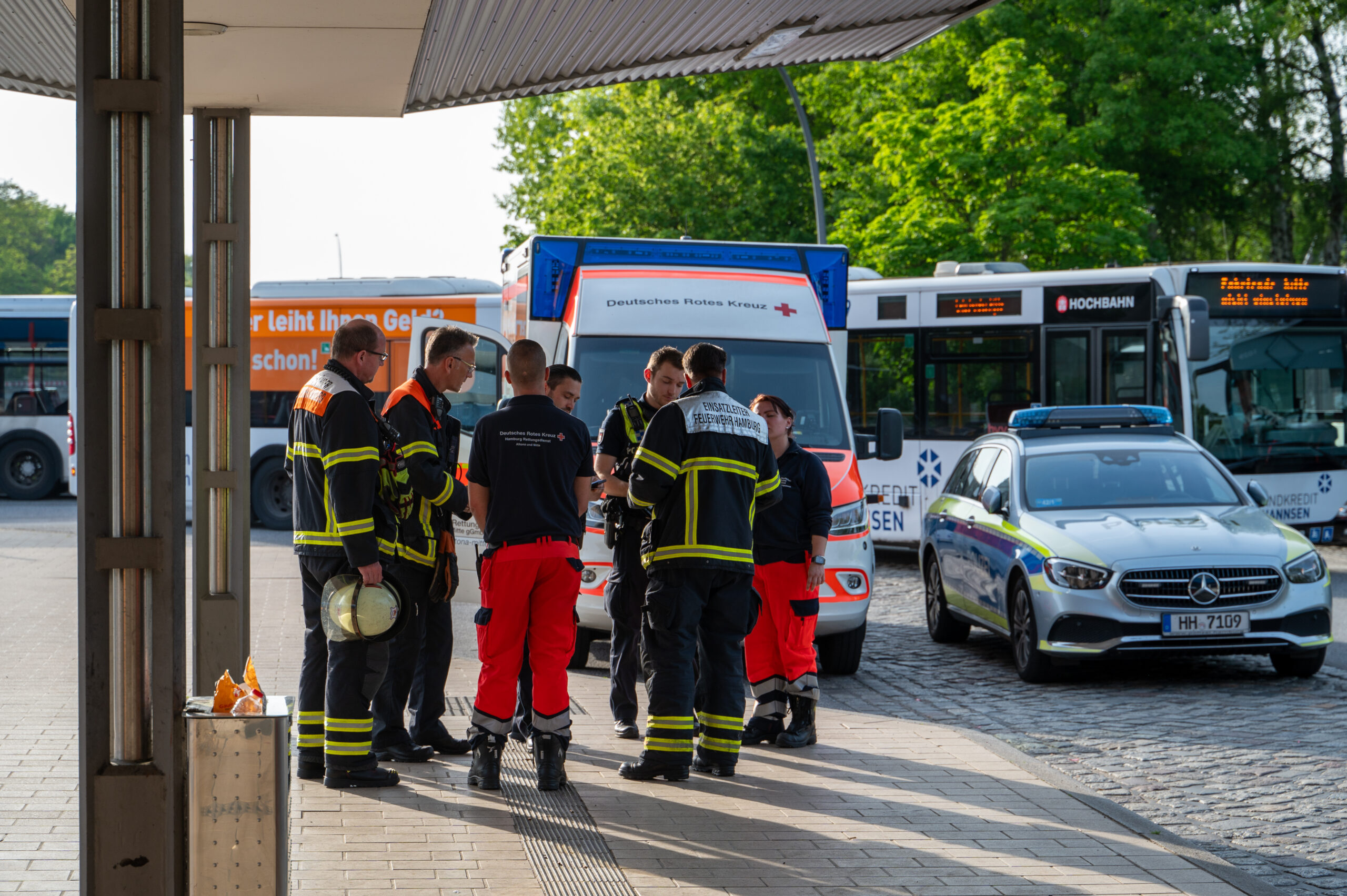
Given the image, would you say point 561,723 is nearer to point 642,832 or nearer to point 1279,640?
point 642,832

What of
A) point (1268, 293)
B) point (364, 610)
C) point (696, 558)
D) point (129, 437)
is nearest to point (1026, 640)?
point (696, 558)

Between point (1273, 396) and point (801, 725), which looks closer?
point (801, 725)

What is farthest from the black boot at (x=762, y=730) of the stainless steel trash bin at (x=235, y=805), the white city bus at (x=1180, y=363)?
the white city bus at (x=1180, y=363)

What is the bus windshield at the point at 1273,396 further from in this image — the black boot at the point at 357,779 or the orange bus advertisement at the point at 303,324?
the black boot at the point at 357,779

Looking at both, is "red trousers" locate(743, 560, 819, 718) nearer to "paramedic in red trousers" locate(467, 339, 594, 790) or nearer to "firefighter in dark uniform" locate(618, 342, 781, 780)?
"firefighter in dark uniform" locate(618, 342, 781, 780)

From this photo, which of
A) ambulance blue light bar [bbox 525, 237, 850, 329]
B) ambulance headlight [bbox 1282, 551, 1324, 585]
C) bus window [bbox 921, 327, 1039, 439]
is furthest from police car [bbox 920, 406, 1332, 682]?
bus window [bbox 921, 327, 1039, 439]

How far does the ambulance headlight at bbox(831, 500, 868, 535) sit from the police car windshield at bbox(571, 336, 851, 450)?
71cm

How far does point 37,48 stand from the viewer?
22.2 feet

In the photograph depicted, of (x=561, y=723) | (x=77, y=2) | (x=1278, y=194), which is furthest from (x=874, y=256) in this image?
(x=77, y=2)

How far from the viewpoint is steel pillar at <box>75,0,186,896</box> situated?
3750 mm

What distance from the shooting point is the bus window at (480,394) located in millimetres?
13359

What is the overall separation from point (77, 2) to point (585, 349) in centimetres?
643

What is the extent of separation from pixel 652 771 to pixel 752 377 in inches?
166

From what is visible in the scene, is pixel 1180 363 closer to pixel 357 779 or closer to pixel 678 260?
pixel 678 260
